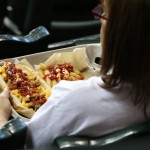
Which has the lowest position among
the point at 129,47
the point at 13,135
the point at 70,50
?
the point at 70,50

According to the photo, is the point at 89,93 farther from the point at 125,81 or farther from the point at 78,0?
the point at 78,0

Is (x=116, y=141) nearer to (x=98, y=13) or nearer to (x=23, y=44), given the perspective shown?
(x=98, y=13)

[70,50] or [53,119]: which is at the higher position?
[53,119]

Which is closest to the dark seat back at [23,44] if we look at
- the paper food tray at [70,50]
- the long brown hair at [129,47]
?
the paper food tray at [70,50]

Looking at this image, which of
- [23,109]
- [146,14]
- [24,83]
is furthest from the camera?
[24,83]

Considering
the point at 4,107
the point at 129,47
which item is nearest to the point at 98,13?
the point at 129,47

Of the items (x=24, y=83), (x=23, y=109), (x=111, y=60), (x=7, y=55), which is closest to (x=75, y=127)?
(x=111, y=60)
